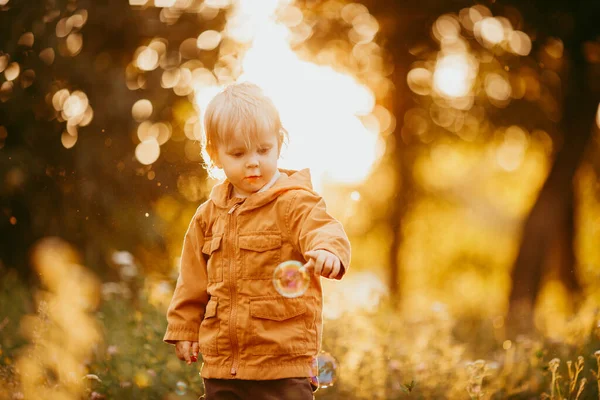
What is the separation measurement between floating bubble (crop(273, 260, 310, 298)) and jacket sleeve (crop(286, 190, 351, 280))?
0.07 metres

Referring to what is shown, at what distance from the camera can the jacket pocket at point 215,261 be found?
2.95 metres

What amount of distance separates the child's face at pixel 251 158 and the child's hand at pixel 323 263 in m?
0.47

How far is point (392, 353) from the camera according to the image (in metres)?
4.94

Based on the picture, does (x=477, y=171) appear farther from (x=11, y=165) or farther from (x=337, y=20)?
(x=11, y=165)

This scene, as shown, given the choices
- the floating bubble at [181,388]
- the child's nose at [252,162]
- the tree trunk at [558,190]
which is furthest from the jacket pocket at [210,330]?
the tree trunk at [558,190]

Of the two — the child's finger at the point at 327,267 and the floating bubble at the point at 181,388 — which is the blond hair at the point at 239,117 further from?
the floating bubble at the point at 181,388

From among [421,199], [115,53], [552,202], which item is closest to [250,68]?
[115,53]

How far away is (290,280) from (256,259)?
0.51 ft

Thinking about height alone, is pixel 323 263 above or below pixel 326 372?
above

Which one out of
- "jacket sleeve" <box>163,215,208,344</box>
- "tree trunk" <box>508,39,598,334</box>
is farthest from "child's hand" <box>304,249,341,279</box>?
"tree trunk" <box>508,39,598,334</box>

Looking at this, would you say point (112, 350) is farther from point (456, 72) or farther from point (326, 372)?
point (456, 72)

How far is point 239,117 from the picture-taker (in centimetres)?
285

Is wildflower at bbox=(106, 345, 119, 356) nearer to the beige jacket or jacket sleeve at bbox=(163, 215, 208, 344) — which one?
jacket sleeve at bbox=(163, 215, 208, 344)

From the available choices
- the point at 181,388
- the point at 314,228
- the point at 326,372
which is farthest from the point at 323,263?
the point at 181,388
